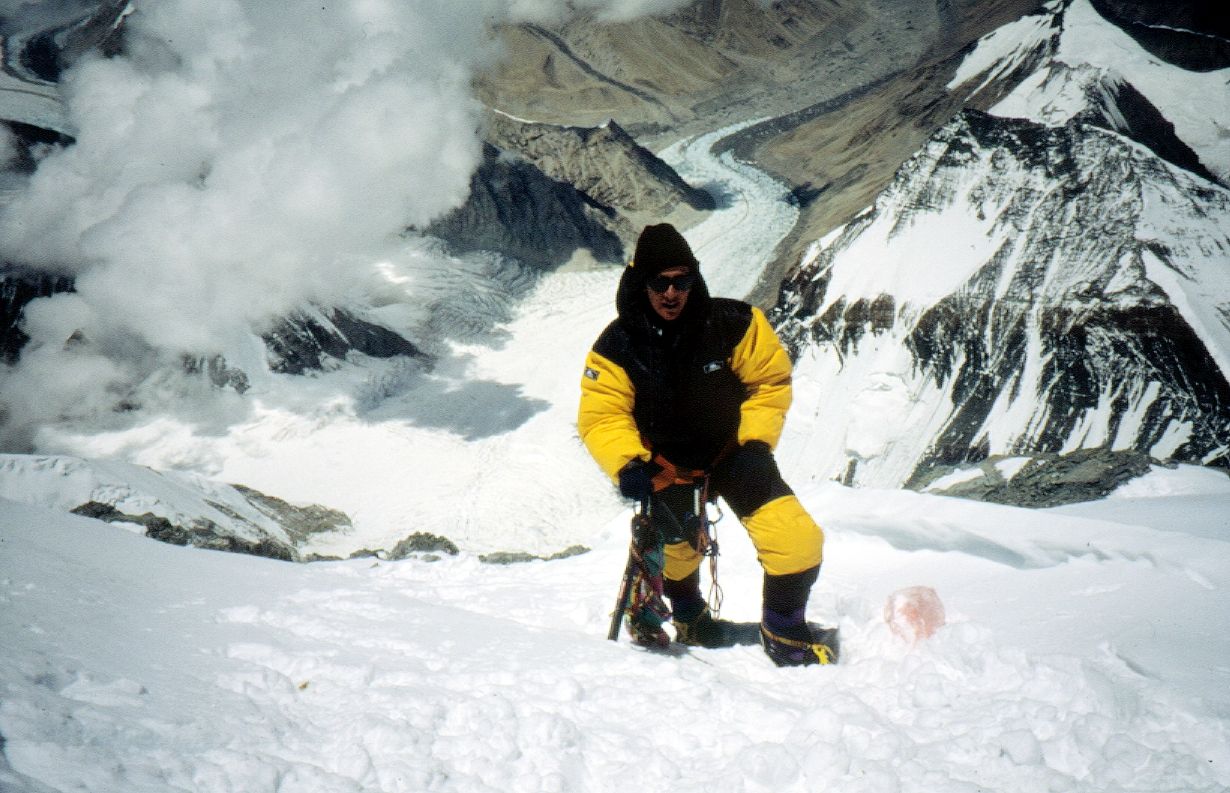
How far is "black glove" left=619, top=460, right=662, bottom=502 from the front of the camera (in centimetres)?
367

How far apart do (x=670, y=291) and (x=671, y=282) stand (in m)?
0.05

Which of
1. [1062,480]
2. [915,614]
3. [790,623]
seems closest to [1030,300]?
[1062,480]

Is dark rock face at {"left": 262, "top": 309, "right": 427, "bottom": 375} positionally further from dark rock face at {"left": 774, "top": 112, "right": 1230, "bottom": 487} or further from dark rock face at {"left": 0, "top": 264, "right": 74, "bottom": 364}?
dark rock face at {"left": 774, "top": 112, "right": 1230, "bottom": 487}

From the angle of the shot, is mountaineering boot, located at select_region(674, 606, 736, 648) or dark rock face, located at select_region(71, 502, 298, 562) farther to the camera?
dark rock face, located at select_region(71, 502, 298, 562)

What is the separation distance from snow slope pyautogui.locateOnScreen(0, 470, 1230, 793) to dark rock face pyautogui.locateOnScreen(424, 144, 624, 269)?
54.1 metres

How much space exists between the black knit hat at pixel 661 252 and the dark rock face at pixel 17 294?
171ft

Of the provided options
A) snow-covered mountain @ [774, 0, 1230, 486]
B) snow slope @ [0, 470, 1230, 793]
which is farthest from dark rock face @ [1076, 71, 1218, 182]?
snow slope @ [0, 470, 1230, 793]

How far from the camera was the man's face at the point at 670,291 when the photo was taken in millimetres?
3623

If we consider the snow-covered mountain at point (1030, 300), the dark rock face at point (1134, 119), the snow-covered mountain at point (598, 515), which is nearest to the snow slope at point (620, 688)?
the snow-covered mountain at point (598, 515)

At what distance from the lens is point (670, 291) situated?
11.9 feet

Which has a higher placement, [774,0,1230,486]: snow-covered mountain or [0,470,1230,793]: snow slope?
[774,0,1230,486]: snow-covered mountain

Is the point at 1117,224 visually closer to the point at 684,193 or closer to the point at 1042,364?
the point at 1042,364

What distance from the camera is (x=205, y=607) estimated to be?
14.3 ft

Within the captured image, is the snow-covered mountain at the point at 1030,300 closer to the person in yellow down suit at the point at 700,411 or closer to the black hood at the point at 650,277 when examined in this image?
the person in yellow down suit at the point at 700,411
